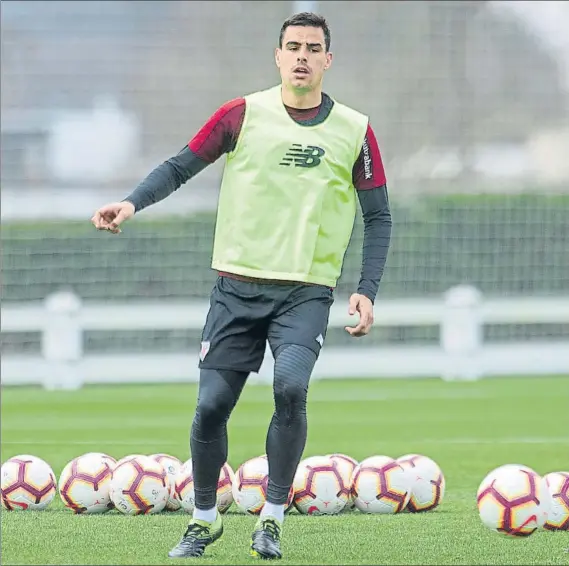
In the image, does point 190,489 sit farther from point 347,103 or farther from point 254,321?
point 347,103

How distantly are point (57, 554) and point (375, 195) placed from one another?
79.2 inches

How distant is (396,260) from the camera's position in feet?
67.9

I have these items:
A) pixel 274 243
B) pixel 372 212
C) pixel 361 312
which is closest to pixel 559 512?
pixel 361 312

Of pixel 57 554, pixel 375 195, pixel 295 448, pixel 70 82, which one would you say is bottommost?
pixel 57 554

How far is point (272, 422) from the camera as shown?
6004 millimetres

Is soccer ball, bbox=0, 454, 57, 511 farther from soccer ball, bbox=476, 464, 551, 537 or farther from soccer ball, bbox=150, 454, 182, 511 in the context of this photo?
soccer ball, bbox=476, 464, 551, 537

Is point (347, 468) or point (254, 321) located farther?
point (347, 468)

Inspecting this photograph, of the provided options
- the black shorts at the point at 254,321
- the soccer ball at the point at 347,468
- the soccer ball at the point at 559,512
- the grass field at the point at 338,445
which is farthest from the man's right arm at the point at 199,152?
the soccer ball at the point at 559,512

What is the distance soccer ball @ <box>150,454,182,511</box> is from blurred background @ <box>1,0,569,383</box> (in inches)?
517

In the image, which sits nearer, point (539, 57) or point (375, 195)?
point (375, 195)

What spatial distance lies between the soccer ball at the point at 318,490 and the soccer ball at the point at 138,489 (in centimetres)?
69

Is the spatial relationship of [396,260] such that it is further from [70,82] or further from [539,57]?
[70,82]

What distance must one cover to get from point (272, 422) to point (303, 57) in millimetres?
1518

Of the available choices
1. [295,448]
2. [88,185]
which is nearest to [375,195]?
[295,448]
